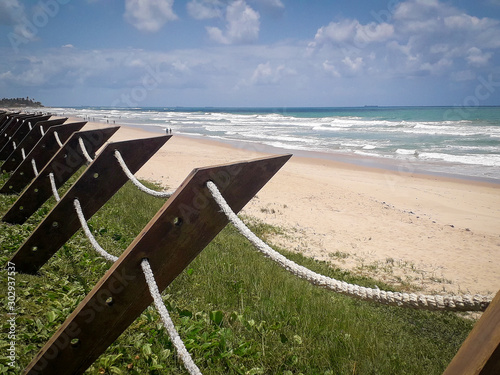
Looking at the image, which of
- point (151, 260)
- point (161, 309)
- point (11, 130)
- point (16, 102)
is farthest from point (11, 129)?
point (16, 102)

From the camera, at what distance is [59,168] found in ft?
13.6

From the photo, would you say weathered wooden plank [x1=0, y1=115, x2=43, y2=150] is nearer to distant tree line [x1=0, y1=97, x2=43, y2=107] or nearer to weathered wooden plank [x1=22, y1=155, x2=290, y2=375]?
weathered wooden plank [x1=22, y1=155, x2=290, y2=375]

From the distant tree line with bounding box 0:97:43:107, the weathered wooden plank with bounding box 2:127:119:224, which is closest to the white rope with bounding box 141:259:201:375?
the weathered wooden plank with bounding box 2:127:119:224

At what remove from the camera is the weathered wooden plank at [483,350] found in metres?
0.89

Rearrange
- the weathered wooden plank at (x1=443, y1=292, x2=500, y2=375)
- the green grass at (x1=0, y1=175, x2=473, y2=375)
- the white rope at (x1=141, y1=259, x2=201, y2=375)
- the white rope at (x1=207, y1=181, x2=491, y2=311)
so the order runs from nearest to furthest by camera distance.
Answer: the weathered wooden plank at (x1=443, y1=292, x2=500, y2=375) → the white rope at (x1=207, y1=181, x2=491, y2=311) → the white rope at (x1=141, y1=259, x2=201, y2=375) → the green grass at (x1=0, y1=175, x2=473, y2=375)

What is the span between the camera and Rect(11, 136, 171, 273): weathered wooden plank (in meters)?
2.92

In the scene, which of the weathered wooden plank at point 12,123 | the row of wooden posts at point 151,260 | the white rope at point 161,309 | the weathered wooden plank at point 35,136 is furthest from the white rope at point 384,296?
the weathered wooden plank at point 12,123

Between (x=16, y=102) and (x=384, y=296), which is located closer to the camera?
(x=384, y=296)

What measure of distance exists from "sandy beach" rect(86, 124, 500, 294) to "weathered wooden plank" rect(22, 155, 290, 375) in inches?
202

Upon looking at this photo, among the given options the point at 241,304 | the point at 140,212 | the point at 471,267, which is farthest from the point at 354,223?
the point at 241,304

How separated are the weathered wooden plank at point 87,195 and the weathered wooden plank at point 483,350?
8.37 feet

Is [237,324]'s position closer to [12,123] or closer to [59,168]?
[59,168]

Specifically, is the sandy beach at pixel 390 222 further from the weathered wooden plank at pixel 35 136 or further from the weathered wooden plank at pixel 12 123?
the weathered wooden plank at pixel 12 123

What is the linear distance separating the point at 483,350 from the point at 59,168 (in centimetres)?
436
